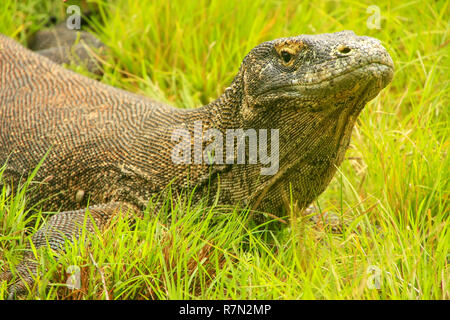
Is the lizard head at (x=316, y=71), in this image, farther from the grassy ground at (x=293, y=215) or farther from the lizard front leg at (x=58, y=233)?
the lizard front leg at (x=58, y=233)

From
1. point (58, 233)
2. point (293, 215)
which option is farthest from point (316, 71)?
point (58, 233)

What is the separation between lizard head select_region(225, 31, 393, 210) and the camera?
2826 mm

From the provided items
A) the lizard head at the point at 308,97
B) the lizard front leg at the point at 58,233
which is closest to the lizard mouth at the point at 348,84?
the lizard head at the point at 308,97

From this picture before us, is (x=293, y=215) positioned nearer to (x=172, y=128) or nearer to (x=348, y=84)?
(x=348, y=84)

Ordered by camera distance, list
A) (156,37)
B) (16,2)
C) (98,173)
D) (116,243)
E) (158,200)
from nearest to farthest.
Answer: (116,243) < (158,200) < (98,173) < (156,37) < (16,2)

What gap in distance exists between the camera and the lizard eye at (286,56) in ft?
10.1

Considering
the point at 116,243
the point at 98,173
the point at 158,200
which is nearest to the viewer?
the point at 116,243

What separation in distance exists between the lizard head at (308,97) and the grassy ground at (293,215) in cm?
21

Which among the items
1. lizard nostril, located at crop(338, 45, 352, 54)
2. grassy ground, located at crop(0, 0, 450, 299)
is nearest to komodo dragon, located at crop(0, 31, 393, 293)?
lizard nostril, located at crop(338, 45, 352, 54)

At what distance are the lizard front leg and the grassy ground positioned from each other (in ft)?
0.25

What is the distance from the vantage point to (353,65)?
279 cm
